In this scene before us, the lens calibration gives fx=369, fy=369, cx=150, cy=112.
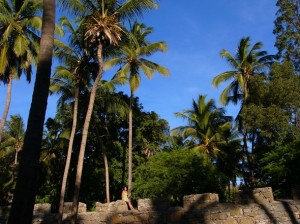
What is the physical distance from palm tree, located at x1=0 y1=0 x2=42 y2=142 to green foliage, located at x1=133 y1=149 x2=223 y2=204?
10.5 meters

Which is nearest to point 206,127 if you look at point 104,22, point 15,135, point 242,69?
point 242,69

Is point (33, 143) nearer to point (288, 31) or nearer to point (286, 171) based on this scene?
point (286, 171)

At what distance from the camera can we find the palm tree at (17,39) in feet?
66.2

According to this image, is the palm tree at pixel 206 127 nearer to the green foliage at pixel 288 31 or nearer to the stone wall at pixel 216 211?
the green foliage at pixel 288 31

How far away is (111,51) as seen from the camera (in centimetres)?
2019

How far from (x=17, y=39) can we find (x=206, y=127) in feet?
57.7

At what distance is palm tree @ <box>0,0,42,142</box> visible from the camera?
20188 mm

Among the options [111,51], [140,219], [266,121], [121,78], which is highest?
[121,78]

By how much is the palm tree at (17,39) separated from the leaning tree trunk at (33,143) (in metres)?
13.6

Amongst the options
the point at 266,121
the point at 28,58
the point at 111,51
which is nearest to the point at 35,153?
the point at 111,51

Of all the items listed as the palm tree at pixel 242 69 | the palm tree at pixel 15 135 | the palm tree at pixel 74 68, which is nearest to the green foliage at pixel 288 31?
the palm tree at pixel 242 69

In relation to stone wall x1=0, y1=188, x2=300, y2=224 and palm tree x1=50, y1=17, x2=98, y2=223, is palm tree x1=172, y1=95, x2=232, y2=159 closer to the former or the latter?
palm tree x1=50, y1=17, x2=98, y2=223

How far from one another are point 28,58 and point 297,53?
63.4 ft

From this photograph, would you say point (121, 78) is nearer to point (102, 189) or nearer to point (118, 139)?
point (118, 139)
